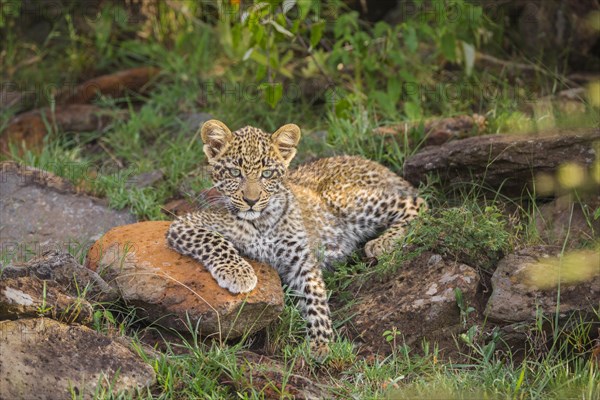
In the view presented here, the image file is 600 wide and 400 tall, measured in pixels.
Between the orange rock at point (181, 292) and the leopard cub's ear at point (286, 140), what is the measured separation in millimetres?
1148

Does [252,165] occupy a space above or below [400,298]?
above

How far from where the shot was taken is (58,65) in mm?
14750

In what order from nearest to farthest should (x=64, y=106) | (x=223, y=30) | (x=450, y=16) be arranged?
(x=450, y=16)
(x=223, y=30)
(x=64, y=106)

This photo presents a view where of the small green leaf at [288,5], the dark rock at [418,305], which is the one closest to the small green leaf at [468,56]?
the small green leaf at [288,5]

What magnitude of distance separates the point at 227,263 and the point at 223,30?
5447 mm

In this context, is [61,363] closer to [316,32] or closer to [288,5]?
[288,5]

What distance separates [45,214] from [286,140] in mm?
2987

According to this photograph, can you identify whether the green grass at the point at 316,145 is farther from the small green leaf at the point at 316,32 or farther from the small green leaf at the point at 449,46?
the small green leaf at the point at 316,32

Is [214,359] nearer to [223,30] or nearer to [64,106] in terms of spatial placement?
[223,30]

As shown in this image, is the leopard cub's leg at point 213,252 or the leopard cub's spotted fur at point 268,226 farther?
the leopard cub's spotted fur at point 268,226

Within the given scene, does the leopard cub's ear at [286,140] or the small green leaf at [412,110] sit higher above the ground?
the leopard cub's ear at [286,140]

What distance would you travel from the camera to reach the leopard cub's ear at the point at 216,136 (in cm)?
880

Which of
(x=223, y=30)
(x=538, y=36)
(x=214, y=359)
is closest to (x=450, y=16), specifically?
(x=538, y=36)

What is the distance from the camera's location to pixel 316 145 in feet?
38.0
